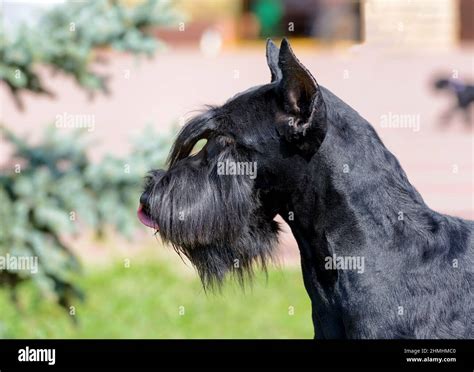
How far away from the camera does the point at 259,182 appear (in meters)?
3.66

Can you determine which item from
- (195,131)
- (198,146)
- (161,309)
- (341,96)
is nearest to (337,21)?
(341,96)

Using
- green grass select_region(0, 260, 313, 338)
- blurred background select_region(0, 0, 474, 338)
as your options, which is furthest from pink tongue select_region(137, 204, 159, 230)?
green grass select_region(0, 260, 313, 338)

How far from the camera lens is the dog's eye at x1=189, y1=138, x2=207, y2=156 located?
12.5ft

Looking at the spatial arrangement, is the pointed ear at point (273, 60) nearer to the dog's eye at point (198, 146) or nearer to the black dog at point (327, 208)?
the black dog at point (327, 208)

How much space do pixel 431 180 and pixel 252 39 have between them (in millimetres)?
3608

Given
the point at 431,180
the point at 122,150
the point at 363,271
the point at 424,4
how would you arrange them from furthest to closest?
the point at 424,4, the point at 431,180, the point at 122,150, the point at 363,271

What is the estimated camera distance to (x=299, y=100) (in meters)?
3.52

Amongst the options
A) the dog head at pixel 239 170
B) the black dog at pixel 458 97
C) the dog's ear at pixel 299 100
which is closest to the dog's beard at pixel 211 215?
the dog head at pixel 239 170

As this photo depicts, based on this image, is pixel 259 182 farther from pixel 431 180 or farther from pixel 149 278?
pixel 431 180

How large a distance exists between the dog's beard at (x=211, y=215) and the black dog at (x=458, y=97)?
25.1 ft

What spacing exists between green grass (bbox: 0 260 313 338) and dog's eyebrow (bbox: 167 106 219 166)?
3292 mm

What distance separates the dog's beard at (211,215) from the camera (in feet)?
12.1

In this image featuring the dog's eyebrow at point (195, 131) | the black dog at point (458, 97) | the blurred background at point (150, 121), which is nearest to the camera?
the dog's eyebrow at point (195, 131)
